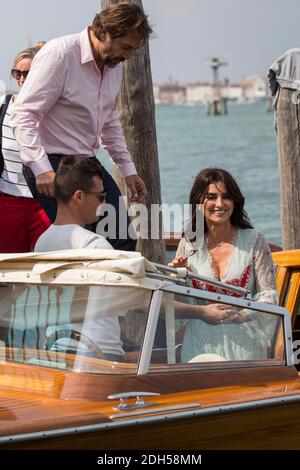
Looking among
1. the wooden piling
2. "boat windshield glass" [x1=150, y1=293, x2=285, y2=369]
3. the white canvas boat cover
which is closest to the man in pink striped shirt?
the white canvas boat cover

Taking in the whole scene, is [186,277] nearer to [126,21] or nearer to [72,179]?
[72,179]

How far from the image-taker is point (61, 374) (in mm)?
4523

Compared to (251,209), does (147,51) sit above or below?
below

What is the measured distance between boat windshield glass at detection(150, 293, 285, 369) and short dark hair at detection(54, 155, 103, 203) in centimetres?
79

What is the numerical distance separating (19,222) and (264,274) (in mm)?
1273

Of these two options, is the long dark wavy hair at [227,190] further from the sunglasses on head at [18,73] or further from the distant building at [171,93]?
the distant building at [171,93]

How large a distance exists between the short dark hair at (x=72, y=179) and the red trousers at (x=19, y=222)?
82 cm

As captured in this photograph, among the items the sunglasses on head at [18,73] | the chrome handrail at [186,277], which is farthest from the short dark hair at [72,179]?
the sunglasses on head at [18,73]

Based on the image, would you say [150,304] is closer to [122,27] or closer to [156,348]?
[156,348]

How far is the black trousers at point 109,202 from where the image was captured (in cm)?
582
